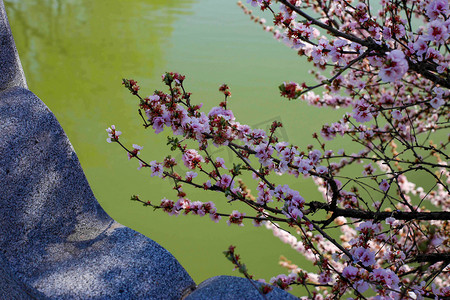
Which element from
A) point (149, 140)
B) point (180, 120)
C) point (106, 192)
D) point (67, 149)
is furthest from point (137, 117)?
point (180, 120)

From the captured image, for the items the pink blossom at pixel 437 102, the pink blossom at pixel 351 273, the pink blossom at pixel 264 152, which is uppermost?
the pink blossom at pixel 437 102

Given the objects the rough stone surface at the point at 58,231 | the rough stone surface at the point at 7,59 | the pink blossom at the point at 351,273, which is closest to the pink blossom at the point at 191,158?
the rough stone surface at the point at 58,231

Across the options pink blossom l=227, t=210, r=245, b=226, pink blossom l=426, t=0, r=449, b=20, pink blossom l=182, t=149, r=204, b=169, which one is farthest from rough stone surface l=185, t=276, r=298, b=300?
pink blossom l=426, t=0, r=449, b=20

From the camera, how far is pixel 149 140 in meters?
3.70

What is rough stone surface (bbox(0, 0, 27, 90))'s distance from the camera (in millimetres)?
1942

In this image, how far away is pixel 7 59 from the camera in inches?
77.7

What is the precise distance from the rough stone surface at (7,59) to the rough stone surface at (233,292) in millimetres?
1383

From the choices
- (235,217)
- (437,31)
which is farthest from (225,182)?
(437,31)

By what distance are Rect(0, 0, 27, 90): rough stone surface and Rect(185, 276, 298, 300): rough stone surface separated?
138 centimetres

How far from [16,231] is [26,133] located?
421 millimetres

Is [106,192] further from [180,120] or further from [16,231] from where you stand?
[180,120]

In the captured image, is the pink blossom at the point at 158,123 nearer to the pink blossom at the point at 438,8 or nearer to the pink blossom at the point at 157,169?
the pink blossom at the point at 157,169

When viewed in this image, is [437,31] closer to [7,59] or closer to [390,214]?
[390,214]

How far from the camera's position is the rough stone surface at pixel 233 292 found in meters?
1.43
